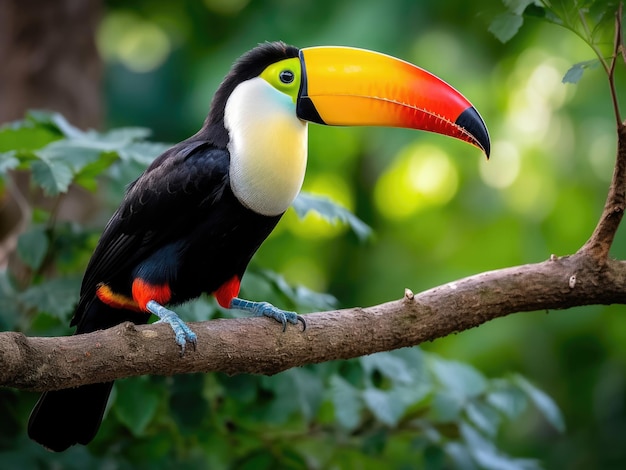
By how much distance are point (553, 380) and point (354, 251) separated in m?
2.12

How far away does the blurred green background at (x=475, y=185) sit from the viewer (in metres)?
7.30

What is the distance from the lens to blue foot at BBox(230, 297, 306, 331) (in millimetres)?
3106

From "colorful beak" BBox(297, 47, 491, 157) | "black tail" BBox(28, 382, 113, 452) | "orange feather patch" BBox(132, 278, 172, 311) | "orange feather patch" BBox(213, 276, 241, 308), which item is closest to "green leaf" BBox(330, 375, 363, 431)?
"orange feather patch" BBox(213, 276, 241, 308)

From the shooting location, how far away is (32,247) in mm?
3598

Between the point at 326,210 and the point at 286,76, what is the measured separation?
57 centimetres

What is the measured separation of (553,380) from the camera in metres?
7.79

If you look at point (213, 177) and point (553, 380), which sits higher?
point (553, 380)

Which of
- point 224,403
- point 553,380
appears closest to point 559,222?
point 553,380

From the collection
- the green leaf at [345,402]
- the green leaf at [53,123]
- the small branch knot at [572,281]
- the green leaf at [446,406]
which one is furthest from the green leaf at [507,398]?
the green leaf at [53,123]

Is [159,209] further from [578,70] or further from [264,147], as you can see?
[578,70]

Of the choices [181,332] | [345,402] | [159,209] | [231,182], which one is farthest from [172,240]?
[345,402]

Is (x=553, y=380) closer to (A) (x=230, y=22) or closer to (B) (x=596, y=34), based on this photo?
(A) (x=230, y=22)

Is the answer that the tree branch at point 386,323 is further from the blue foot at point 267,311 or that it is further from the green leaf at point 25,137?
the green leaf at point 25,137

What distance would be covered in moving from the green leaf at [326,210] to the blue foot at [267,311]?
397 millimetres
